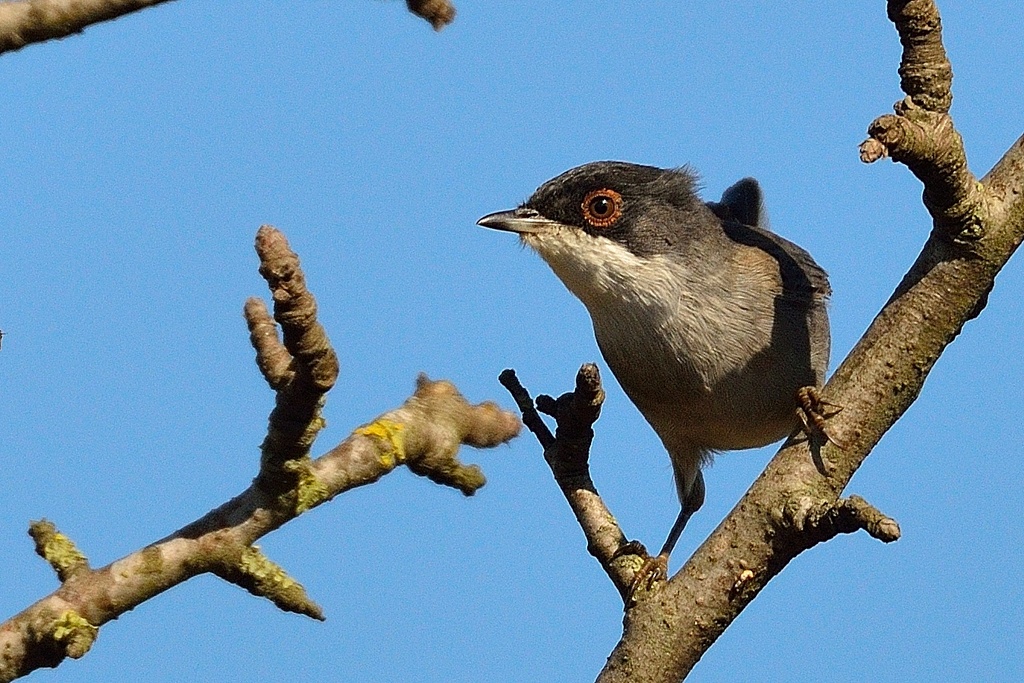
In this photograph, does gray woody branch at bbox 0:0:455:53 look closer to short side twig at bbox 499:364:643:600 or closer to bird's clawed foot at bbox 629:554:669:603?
short side twig at bbox 499:364:643:600

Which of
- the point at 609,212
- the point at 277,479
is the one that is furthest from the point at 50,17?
the point at 609,212

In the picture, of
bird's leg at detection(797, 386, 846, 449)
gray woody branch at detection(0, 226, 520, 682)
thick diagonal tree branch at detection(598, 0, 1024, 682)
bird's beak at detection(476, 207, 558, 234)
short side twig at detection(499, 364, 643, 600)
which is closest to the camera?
gray woody branch at detection(0, 226, 520, 682)

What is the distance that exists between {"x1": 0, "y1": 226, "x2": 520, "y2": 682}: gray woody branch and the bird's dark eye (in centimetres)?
279

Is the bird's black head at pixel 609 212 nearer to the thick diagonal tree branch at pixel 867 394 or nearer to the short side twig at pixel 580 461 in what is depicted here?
the short side twig at pixel 580 461

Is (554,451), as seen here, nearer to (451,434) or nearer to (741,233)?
(451,434)

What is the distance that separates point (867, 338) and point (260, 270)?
97.1 inches

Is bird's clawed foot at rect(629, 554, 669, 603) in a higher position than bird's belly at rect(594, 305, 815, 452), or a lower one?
lower

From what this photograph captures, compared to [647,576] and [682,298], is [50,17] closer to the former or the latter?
[647,576]

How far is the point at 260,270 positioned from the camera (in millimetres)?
2703

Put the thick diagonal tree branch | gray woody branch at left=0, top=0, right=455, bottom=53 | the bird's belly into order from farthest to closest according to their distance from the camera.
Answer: the bird's belly, the thick diagonal tree branch, gray woody branch at left=0, top=0, right=455, bottom=53

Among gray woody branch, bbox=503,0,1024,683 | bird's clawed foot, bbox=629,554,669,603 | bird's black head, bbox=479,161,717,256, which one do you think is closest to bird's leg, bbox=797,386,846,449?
gray woody branch, bbox=503,0,1024,683

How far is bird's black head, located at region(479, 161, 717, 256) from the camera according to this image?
6.44m

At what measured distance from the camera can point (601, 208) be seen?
6.50 m

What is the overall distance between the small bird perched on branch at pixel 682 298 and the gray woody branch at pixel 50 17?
148 inches
